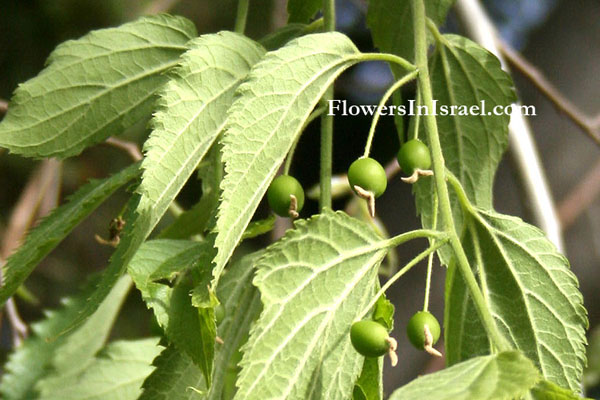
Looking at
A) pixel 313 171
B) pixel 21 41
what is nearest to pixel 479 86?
pixel 313 171

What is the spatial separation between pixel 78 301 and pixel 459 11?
0.74 meters

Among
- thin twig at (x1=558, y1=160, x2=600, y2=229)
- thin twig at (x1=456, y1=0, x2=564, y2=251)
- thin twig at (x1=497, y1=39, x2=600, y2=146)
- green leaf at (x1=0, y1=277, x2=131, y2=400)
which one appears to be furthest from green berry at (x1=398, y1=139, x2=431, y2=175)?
thin twig at (x1=558, y1=160, x2=600, y2=229)

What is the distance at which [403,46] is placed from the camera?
871 mm

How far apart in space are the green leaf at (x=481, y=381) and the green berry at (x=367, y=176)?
0.15 m

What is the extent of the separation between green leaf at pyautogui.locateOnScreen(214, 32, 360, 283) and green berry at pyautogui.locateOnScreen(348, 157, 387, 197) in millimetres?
53

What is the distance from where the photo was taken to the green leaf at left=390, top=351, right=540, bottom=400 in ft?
1.51

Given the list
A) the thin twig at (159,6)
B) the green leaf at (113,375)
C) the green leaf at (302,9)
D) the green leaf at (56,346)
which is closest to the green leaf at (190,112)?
the green leaf at (302,9)

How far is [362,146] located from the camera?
2463 millimetres

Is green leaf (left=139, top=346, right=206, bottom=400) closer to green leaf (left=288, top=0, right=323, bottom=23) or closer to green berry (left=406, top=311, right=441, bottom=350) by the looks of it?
green berry (left=406, top=311, right=441, bottom=350)

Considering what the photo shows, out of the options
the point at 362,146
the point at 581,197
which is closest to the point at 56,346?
the point at 581,197

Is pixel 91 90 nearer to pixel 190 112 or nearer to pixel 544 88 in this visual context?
pixel 190 112

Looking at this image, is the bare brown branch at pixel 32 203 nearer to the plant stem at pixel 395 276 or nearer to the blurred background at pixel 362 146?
the blurred background at pixel 362 146

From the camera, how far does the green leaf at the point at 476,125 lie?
0.82 meters

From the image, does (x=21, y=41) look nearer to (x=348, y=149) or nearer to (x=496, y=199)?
(x=348, y=149)
